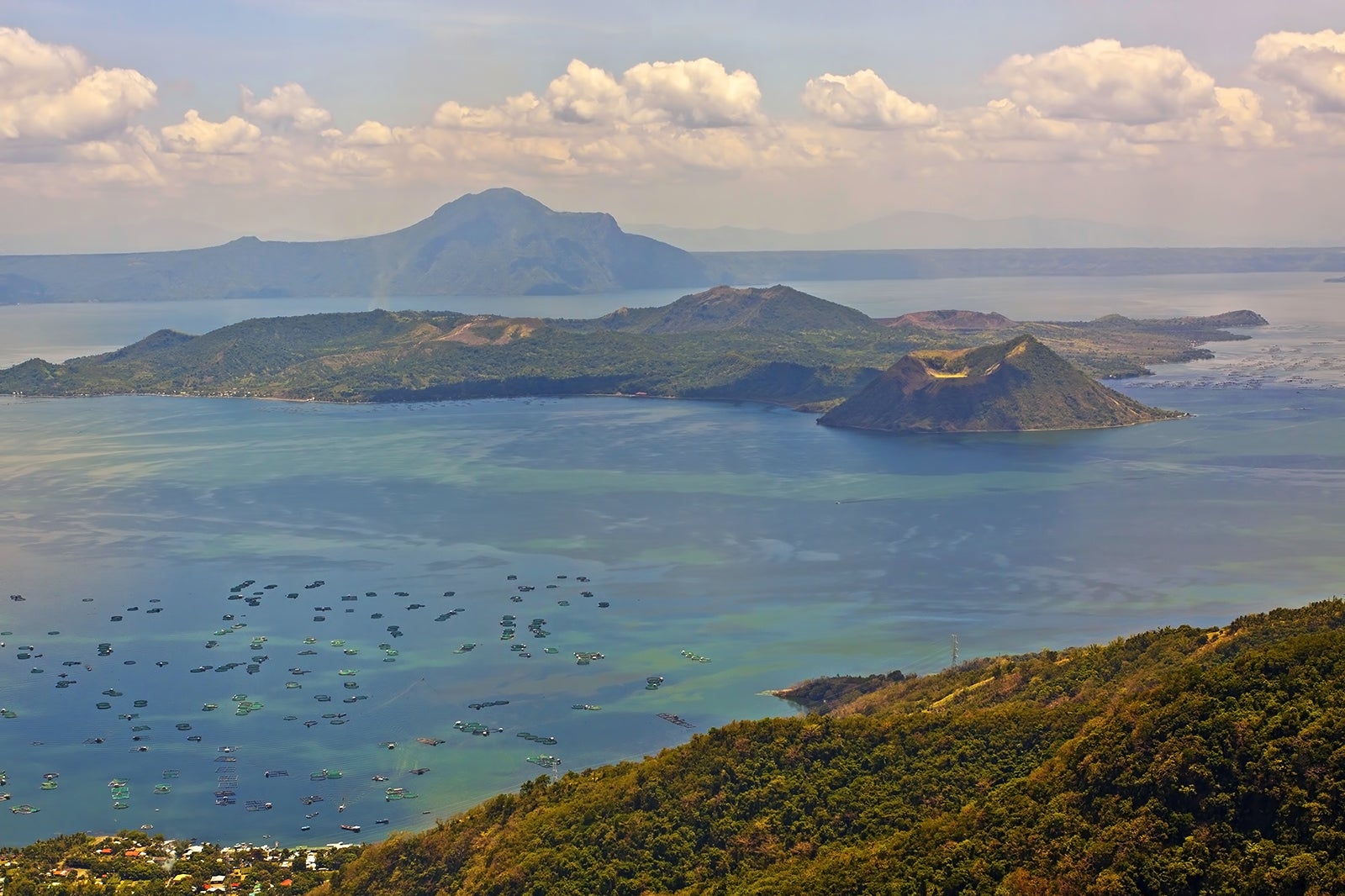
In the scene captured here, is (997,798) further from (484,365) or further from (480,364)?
(480,364)

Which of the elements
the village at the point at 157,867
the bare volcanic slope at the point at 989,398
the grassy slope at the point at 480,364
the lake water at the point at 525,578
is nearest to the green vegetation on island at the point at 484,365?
the grassy slope at the point at 480,364

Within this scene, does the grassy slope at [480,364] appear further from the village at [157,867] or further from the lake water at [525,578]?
the village at [157,867]

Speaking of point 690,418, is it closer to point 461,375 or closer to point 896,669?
point 461,375

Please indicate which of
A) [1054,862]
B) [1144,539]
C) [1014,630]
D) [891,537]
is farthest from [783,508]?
[1054,862]

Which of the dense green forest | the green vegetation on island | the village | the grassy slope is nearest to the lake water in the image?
the village

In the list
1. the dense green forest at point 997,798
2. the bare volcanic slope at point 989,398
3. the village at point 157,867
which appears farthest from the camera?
the bare volcanic slope at point 989,398

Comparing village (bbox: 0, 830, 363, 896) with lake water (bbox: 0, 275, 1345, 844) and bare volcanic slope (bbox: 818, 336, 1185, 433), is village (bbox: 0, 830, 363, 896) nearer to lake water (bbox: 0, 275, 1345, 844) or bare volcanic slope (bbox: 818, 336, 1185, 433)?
lake water (bbox: 0, 275, 1345, 844)
